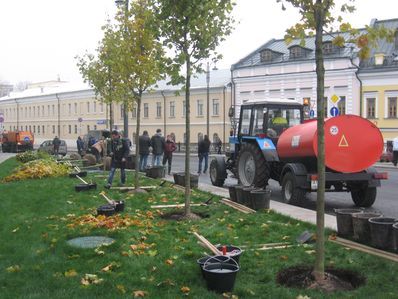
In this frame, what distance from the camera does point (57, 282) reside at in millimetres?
5953

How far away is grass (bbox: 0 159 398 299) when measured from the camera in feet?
18.6

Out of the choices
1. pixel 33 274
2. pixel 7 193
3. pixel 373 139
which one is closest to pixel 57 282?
pixel 33 274

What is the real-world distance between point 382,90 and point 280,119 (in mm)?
32844

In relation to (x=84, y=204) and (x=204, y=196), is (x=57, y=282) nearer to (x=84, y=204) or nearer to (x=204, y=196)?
(x=84, y=204)

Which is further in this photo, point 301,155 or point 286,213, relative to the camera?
point 301,155

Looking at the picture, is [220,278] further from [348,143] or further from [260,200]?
[348,143]

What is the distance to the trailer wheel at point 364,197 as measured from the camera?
1305cm

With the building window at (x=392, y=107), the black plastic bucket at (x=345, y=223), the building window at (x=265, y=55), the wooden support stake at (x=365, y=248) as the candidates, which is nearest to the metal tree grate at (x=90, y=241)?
the wooden support stake at (x=365, y=248)

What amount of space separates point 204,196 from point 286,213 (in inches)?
123

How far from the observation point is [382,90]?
149 ft

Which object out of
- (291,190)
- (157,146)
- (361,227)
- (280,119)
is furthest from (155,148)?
(361,227)

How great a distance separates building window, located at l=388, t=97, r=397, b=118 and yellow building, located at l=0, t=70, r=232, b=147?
55.6ft


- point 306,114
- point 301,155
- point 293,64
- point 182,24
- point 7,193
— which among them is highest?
point 293,64

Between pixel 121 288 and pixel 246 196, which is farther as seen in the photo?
pixel 246 196
